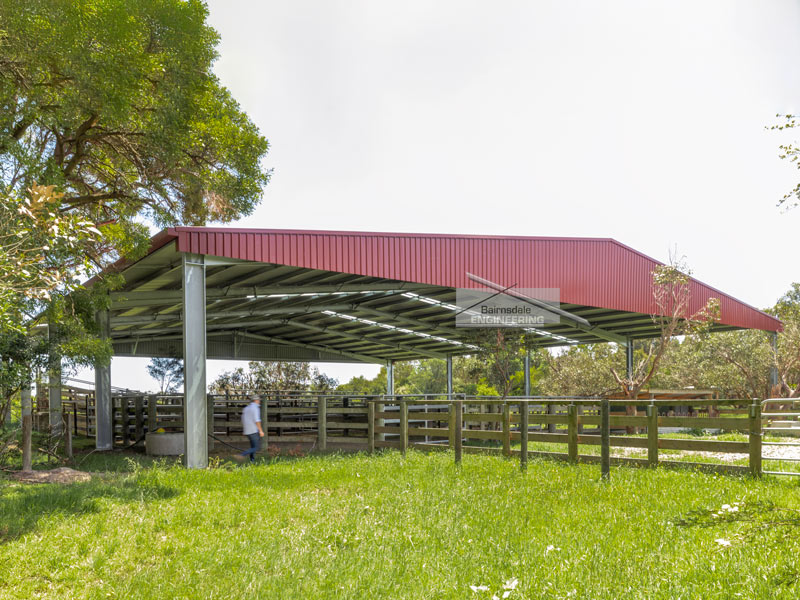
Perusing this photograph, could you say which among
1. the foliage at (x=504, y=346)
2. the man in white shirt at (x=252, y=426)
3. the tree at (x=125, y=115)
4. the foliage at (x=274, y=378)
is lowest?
the foliage at (x=274, y=378)

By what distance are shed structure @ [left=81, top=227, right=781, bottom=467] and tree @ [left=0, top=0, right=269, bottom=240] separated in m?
1.91

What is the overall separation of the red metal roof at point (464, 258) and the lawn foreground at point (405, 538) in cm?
498

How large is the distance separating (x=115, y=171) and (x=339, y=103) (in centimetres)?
595

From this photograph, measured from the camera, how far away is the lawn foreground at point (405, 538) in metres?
4.46

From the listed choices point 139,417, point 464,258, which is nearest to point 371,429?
point 464,258

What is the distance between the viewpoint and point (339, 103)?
15367mm

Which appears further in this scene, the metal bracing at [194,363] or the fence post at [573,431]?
the metal bracing at [194,363]

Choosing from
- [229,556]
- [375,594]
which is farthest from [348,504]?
[375,594]

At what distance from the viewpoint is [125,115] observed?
1234 cm

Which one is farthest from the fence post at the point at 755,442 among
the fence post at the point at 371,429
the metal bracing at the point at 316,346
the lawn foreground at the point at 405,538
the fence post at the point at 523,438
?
the metal bracing at the point at 316,346

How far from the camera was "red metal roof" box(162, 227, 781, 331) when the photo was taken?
12.0m

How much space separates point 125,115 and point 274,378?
75.0ft

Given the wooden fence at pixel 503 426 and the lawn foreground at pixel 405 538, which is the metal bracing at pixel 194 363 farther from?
the wooden fence at pixel 503 426

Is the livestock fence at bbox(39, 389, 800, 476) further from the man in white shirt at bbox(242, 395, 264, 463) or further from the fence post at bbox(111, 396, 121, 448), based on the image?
the man in white shirt at bbox(242, 395, 264, 463)
